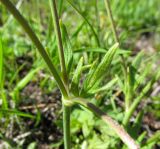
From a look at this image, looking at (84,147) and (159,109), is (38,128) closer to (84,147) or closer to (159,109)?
(84,147)

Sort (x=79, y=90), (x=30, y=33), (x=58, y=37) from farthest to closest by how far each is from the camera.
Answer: (x=79, y=90), (x=58, y=37), (x=30, y=33)

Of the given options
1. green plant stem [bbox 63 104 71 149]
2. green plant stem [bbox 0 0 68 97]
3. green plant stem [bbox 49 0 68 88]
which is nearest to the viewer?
green plant stem [bbox 0 0 68 97]

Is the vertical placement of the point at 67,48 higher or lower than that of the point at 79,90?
higher

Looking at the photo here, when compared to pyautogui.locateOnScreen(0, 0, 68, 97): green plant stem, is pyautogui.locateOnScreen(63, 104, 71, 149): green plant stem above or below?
below

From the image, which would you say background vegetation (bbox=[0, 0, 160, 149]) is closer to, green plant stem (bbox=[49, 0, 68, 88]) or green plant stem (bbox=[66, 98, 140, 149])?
green plant stem (bbox=[49, 0, 68, 88])

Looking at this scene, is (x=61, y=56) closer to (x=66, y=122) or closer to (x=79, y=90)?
(x=66, y=122)

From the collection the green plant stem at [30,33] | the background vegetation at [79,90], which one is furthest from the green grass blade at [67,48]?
the green plant stem at [30,33]

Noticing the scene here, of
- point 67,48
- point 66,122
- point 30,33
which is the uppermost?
point 30,33

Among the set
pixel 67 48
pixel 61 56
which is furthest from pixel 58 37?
pixel 67 48

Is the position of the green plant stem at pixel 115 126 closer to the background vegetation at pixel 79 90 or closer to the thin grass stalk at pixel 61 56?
the thin grass stalk at pixel 61 56

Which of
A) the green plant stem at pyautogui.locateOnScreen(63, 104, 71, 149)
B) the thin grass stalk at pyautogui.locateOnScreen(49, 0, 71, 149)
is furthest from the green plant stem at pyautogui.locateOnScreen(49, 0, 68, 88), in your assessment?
the green plant stem at pyautogui.locateOnScreen(63, 104, 71, 149)

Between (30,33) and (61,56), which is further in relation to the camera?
(61,56)

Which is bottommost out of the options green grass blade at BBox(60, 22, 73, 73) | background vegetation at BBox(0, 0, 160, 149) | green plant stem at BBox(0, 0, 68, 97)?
background vegetation at BBox(0, 0, 160, 149)
